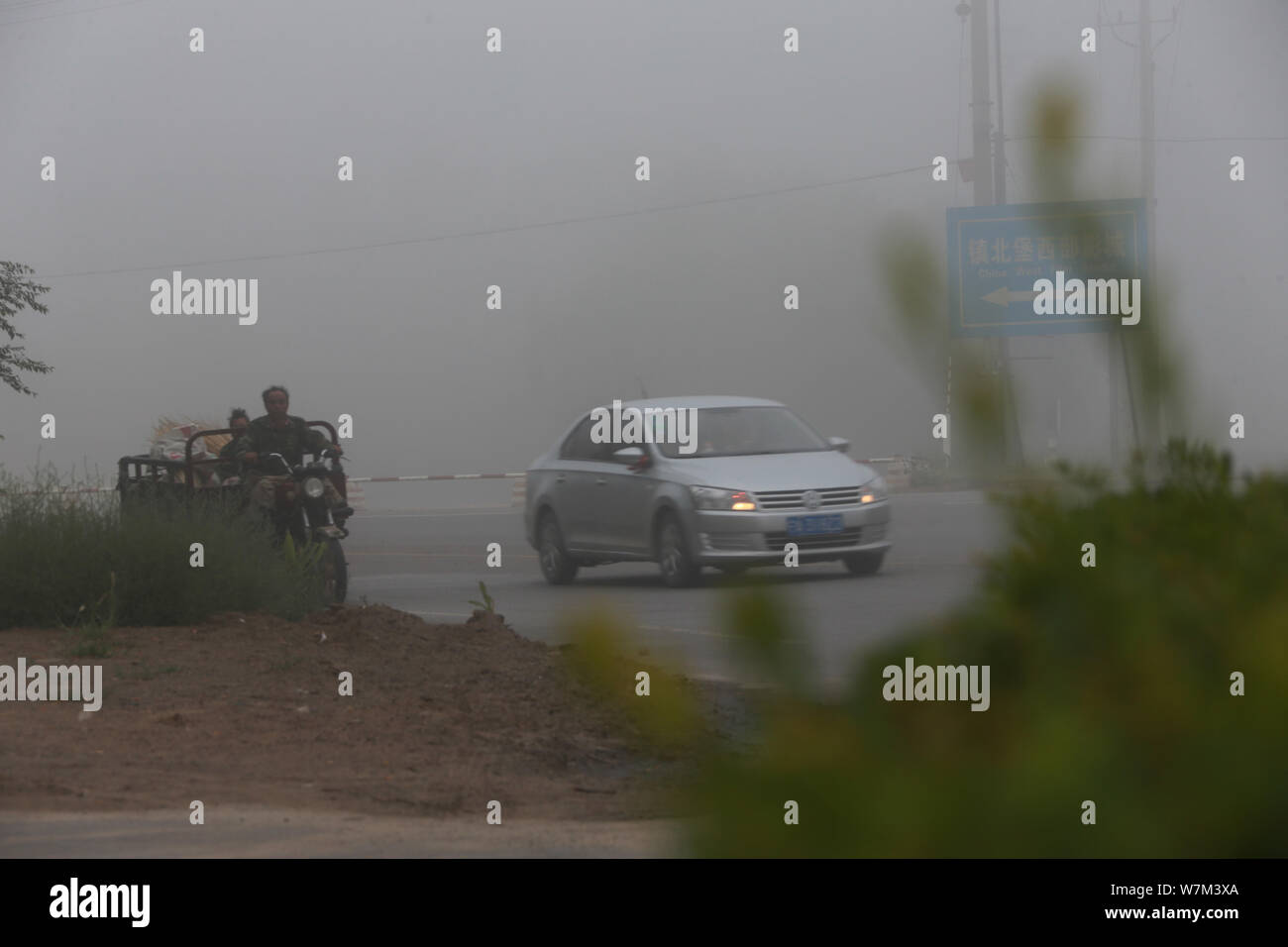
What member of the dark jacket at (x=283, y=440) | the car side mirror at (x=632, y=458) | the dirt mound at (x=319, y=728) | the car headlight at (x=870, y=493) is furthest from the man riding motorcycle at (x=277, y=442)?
the car headlight at (x=870, y=493)

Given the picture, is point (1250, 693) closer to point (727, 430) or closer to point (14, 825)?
point (14, 825)

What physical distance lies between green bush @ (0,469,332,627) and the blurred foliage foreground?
832cm

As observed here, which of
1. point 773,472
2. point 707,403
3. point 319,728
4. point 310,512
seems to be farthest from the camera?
point 773,472

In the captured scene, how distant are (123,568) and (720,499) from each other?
465 cm

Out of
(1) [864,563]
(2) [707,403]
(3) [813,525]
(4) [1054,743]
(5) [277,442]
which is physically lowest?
(1) [864,563]

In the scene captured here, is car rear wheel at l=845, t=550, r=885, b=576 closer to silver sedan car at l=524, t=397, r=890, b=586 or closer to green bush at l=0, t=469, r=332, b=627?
silver sedan car at l=524, t=397, r=890, b=586

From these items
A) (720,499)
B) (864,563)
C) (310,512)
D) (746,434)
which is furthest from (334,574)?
(864,563)

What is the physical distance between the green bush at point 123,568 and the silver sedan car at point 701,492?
2830 mm

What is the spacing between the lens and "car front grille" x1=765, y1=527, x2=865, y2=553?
458 inches

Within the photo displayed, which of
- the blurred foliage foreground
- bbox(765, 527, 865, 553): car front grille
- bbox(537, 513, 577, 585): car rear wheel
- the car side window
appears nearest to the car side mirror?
the car side window

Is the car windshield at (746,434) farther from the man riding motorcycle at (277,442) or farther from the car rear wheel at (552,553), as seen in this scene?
the man riding motorcycle at (277,442)

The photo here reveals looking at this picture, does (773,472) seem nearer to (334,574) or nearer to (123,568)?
(334,574)

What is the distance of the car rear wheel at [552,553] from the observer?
42.8 feet

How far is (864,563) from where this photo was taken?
492 inches
